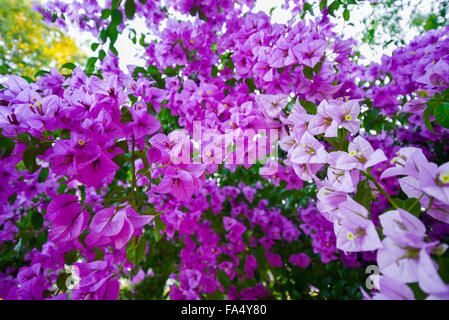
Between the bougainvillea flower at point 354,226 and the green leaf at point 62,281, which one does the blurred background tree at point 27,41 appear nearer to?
the green leaf at point 62,281

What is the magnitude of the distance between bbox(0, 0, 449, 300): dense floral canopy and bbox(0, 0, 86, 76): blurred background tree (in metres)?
5.07

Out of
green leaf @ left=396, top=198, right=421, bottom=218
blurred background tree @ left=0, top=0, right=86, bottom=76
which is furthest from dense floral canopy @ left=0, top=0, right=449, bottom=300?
blurred background tree @ left=0, top=0, right=86, bottom=76

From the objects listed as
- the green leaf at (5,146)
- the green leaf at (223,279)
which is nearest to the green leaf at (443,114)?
the green leaf at (5,146)

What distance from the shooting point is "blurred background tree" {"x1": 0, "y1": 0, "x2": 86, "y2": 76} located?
5.45 meters

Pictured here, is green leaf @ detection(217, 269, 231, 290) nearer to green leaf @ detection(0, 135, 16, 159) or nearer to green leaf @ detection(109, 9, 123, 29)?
green leaf @ detection(0, 135, 16, 159)

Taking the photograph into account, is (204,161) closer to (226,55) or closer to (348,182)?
(348,182)

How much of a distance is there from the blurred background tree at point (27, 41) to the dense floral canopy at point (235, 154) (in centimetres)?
507

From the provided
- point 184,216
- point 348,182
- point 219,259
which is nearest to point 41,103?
point 348,182

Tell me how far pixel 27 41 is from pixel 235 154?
6.99m

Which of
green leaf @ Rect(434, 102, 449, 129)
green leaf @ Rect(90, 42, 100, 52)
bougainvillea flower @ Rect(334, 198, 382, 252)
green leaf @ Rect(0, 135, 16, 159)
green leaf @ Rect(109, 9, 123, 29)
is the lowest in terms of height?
bougainvillea flower @ Rect(334, 198, 382, 252)

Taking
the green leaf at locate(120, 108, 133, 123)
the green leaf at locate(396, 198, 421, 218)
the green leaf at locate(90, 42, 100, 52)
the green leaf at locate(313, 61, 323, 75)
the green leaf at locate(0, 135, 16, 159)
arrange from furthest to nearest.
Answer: the green leaf at locate(90, 42, 100, 52)
the green leaf at locate(313, 61, 323, 75)
the green leaf at locate(120, 108, 133, 123)
the green leaf at locate(0, 135, 16, 159)
the green leaf at locate(396, 198, 421, 218)

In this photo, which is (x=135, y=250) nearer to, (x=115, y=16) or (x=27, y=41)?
(x=115, y=16)

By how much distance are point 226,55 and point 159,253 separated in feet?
6.24

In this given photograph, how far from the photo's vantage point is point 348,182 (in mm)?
581
